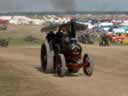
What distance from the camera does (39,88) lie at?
44.1ft

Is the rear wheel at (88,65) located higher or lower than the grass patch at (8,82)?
lower

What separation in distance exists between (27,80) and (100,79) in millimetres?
2904

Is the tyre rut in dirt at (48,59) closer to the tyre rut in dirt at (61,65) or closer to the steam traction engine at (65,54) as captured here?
the steam traction engine at (65,54)

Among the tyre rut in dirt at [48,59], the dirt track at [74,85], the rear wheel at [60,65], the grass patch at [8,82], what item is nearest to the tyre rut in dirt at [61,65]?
the rear wheel at [60,65]

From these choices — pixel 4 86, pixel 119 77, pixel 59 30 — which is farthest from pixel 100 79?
pixel 4 86

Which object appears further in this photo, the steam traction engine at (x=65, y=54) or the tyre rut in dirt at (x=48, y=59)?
the tyre rut in dirt at (x=48, y=59)

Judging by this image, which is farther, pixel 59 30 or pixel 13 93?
pixel 59 30

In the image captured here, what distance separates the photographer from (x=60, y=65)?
56.3 ft

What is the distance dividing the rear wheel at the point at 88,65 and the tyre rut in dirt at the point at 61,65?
2.90 feet

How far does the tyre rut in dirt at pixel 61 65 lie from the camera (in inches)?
666

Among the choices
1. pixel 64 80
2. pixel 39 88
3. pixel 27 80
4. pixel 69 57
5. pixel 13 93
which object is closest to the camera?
pixel 13 93

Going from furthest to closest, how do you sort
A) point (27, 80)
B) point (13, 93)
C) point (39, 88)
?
point (27, 80)
point (39, 88)
point (13, 93)

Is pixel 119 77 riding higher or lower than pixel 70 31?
lower

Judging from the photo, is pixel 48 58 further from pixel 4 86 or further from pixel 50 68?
pixel 4 86
